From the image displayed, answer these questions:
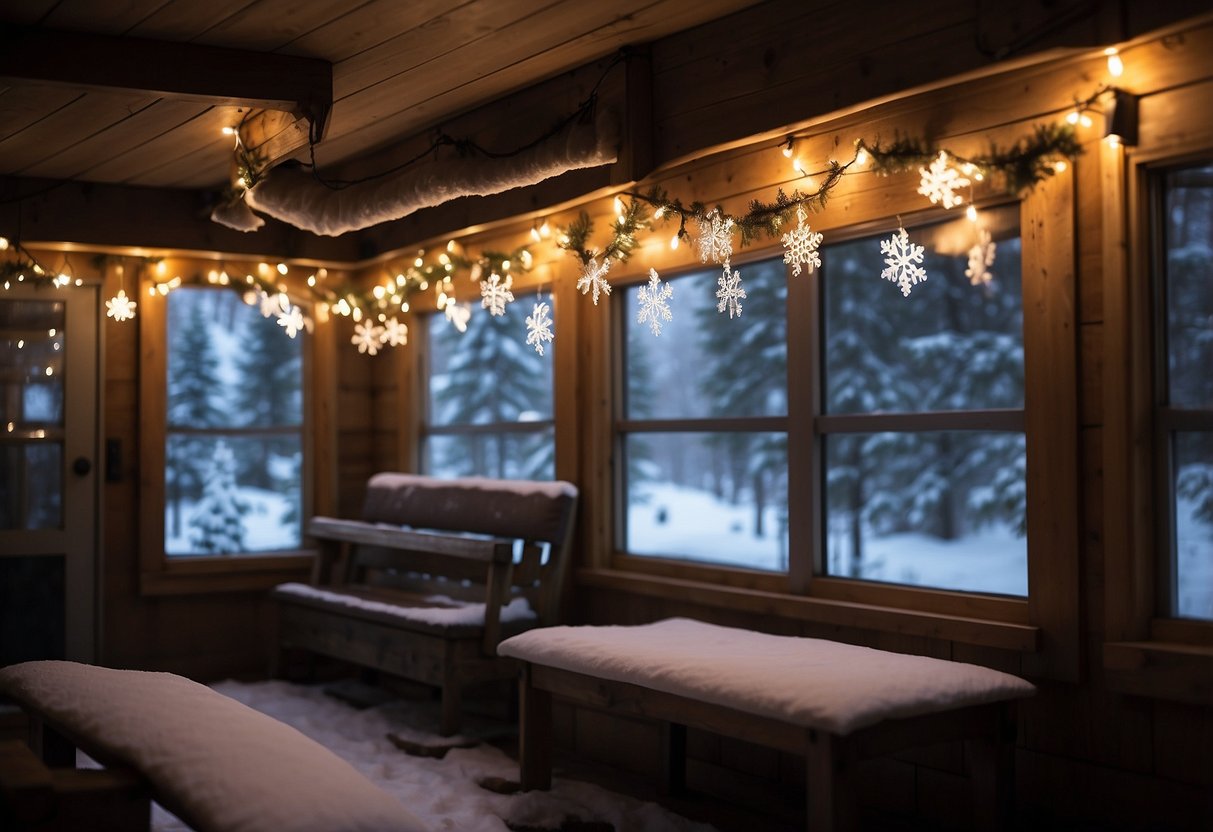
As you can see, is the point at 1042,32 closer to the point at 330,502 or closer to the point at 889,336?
the point at 330,502

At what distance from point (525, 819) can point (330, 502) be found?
123 inches

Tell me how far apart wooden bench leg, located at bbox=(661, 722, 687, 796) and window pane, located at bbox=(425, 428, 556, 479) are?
148cm

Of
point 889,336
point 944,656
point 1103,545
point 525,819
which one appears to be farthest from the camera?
point 889,336

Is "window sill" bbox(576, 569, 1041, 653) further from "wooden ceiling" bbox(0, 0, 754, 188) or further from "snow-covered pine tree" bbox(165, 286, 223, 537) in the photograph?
"snow-covered pine tree" bbox(165, 286, 223, 537)

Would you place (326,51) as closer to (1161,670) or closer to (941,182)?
(941,182)

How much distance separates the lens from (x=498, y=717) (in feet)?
17.5

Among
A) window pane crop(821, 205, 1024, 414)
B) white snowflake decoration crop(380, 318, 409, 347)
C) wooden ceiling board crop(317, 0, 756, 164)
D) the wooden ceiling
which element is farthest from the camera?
window pane crop(821, 205, 1024, 414)

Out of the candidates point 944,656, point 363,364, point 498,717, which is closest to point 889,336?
point 363,364

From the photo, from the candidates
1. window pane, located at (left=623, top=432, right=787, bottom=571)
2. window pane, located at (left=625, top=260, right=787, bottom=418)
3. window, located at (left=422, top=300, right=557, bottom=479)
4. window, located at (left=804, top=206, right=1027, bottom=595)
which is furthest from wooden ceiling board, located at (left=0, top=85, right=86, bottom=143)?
window pane, located at (left=623, top=432, right=787, bottom=571)

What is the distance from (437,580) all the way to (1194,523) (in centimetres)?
364

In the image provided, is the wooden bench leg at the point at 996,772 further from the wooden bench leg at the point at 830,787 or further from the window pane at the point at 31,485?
the window pane at the point at 31,485

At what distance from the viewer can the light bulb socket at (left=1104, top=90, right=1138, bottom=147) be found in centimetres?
306

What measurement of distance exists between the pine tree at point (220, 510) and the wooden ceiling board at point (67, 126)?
1.85 metres

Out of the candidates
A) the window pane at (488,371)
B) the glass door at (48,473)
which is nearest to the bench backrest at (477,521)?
the window pane at (488,371)
